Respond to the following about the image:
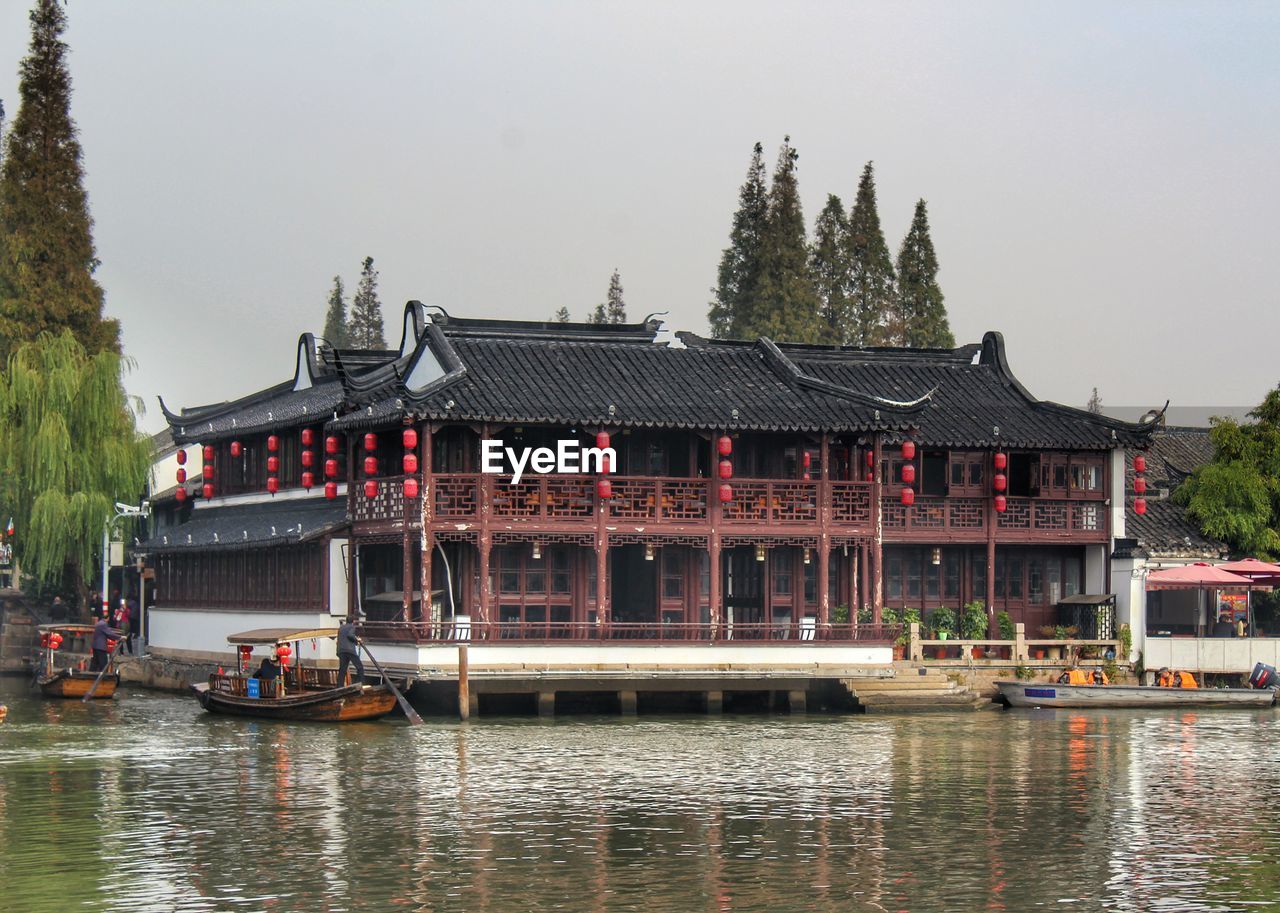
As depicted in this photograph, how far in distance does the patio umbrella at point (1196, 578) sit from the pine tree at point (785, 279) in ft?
84.0

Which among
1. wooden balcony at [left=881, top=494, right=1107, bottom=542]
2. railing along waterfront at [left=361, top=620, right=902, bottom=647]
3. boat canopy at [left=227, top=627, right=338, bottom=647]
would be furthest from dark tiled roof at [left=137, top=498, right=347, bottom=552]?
wooden balcony at [left=881, top=494, right=1107, bottom=542]

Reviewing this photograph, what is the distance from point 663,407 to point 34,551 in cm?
1956

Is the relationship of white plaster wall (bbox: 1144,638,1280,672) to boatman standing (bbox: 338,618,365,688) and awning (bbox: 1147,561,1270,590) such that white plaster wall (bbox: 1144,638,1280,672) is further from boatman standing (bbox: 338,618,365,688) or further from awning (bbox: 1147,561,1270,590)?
boatman standing (bbox: 338,618,365,688)

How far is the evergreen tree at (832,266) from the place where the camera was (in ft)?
248

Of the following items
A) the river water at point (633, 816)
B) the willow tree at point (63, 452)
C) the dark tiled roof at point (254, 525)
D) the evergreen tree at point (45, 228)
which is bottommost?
the river water at point (633, 816)

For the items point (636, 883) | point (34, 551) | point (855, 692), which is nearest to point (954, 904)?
point (636, 883)

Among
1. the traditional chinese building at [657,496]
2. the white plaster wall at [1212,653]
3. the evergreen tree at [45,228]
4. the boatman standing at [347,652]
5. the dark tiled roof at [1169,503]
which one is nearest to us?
the boatman standing at [347,652]

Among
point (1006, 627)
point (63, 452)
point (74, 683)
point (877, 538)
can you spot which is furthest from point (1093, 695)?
point (63, 452)

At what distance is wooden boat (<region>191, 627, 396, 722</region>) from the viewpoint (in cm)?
3981

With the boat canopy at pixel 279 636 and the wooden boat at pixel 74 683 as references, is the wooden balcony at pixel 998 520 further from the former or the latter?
the wooden boat at pixel 74 683

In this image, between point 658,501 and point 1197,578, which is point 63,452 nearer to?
point 658,501

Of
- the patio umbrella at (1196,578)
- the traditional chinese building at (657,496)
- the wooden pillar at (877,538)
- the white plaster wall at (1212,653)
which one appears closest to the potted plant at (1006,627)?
the traditional chinese building at (657,496)

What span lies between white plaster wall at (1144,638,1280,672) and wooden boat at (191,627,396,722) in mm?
18468

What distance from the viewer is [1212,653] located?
1909 inches
